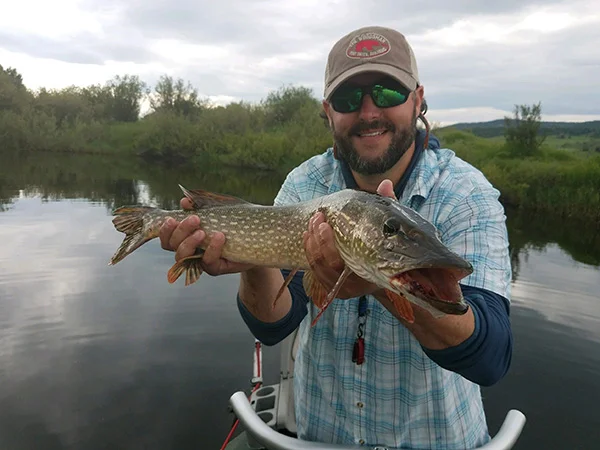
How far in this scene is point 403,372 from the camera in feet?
5.85

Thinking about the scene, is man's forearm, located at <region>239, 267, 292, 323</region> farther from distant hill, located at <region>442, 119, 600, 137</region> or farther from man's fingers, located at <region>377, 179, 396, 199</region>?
distant hill, located at <region>442, 119, 600, 137</region>

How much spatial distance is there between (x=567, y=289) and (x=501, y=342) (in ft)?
27.0

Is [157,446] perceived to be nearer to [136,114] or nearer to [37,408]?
[37,408]

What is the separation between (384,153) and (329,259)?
668 mm

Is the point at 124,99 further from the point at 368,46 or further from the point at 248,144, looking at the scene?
the point at 368,46

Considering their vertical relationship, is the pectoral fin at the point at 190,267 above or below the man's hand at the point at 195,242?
below

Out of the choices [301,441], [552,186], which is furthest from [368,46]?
[552,186]

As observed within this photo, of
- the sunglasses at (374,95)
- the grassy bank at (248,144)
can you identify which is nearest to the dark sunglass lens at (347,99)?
the sunglasses at (374,95)

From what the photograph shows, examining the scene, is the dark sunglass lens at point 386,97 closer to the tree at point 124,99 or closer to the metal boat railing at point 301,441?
the metal boat railing at point 301,441

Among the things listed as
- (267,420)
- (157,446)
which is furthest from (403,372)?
(157,446)

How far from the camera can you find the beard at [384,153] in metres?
2.01

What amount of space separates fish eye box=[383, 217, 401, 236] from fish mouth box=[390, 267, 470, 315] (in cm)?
14

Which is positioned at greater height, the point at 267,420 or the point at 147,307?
the point at 267,420

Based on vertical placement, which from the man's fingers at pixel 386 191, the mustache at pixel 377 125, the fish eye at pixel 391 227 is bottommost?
the fish eye at pixel 391 227
